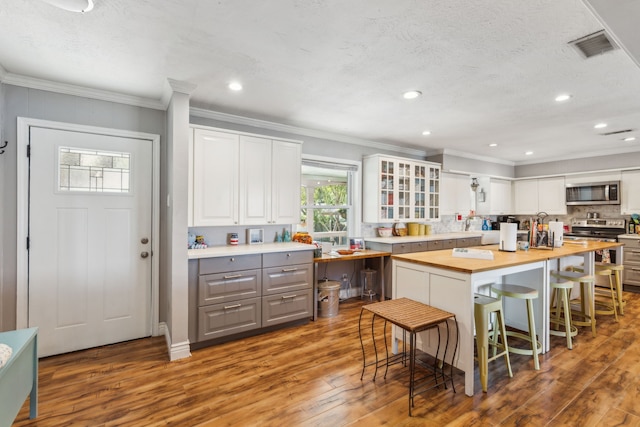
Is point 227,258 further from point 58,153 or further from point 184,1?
point 184,1

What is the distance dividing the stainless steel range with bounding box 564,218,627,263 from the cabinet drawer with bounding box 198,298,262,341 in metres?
5.61

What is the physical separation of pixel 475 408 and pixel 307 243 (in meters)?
2.42

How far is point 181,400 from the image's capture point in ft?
7.02

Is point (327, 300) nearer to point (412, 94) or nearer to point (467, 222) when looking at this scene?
point (412, 94)

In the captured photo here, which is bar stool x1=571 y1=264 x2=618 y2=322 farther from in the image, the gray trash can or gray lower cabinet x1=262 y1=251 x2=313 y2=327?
gray lower cabinet x1=262 y1=251 x2=313 y2=327

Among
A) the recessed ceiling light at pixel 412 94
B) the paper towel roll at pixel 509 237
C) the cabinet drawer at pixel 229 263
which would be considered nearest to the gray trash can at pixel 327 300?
the cabinet drawer at pixel 229 263

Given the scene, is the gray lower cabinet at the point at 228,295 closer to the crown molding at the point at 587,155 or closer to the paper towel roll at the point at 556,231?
the paper towel roll at the point at 556,231

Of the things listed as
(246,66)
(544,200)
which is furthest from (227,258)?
(544,200)

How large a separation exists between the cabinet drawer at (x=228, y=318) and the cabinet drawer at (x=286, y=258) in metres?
0.40

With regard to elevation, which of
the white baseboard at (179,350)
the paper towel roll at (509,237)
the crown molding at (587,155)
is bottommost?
the white baseboard at (179,350)

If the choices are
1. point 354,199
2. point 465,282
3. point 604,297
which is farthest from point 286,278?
point 604,297

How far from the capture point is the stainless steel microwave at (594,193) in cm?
542

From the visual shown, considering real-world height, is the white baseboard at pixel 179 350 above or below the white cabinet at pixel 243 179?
below

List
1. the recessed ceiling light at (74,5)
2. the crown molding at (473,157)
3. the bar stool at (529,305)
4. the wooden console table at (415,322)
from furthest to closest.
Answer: the crown molding at (473,157), the bar stool at (529,305), the wooden console table at (415,322), the recessed ceiling light at (74,5)
